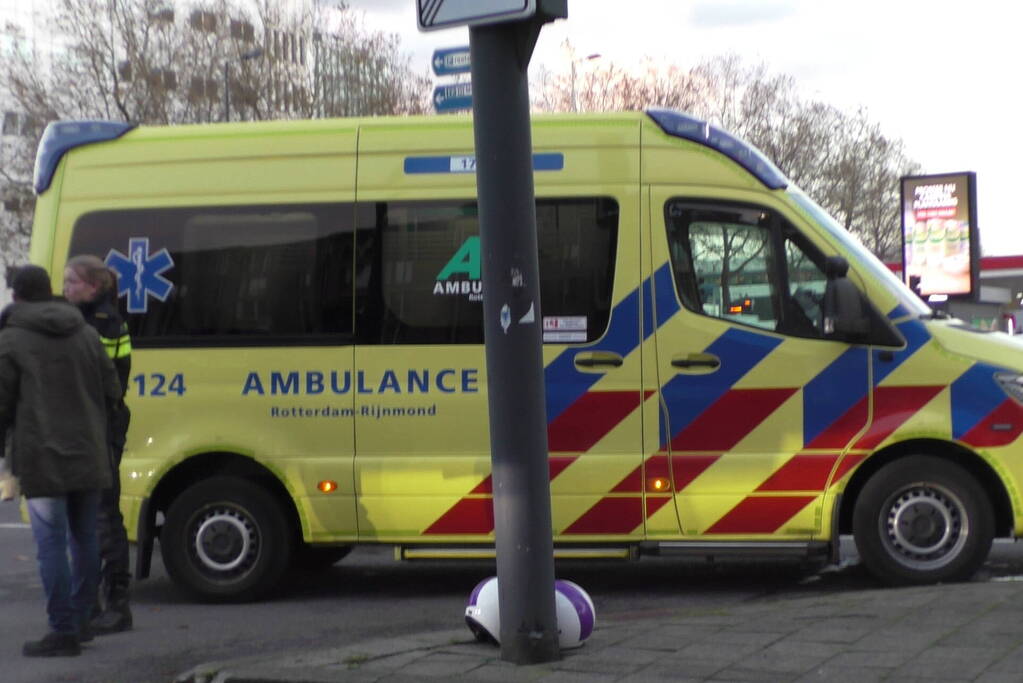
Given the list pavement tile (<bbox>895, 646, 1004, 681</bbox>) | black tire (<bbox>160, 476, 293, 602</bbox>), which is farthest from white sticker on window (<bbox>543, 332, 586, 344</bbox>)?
pavement tile (<bbox>895, 646, 1004, 681</bbox>)

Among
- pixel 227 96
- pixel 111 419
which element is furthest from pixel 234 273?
pixel 227 96

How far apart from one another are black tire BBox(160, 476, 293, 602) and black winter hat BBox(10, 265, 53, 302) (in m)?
2.09

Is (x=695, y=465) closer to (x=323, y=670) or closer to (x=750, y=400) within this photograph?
(x=750, y=400)

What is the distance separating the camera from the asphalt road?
23.0ft

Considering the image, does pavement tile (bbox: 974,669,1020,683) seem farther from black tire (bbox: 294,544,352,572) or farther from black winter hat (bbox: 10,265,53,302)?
black tire (bbox: 294,544,352,572)

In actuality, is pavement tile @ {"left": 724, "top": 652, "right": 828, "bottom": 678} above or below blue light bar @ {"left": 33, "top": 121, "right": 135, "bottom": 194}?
below

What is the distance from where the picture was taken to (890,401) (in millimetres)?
8242

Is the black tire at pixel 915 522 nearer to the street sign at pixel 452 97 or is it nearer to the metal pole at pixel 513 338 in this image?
the metal pole at pixel 513 338

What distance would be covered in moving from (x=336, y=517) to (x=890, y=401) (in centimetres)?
314

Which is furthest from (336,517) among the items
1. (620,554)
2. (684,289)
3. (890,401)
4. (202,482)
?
(890,401)

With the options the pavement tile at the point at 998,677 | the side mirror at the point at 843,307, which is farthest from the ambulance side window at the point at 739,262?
the pavement tile at the point at 998,677

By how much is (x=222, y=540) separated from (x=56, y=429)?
83.3 inches

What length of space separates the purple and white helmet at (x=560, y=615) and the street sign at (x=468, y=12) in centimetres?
226

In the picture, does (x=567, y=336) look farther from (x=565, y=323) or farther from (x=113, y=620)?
(x=113, y=620)
